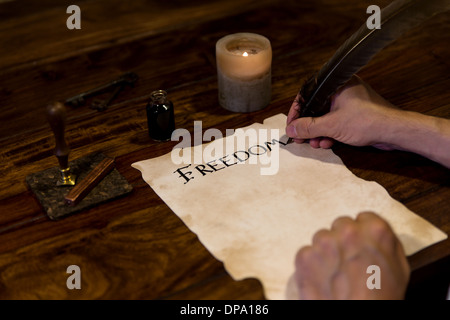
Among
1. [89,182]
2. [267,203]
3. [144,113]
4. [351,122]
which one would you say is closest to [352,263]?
[267,203]

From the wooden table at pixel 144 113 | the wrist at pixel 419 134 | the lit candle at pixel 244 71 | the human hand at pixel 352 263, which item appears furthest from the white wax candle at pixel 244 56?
the human hand at pixel 352 263

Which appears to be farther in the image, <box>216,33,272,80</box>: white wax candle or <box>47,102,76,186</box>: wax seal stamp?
<box>216,33,272,80</box>: white wax candle

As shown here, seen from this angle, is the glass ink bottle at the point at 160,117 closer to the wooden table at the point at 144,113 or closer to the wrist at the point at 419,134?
the wooden table at the point at 144,113

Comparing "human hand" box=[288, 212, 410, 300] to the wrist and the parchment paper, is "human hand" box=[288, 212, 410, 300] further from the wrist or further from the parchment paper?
Result: the wrist

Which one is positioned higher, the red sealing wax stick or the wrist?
the wrist

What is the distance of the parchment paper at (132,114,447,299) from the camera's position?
3.01 feet

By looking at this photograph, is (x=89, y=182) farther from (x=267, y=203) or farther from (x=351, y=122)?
(x=351, y=122)

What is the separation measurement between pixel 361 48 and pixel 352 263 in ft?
1.52

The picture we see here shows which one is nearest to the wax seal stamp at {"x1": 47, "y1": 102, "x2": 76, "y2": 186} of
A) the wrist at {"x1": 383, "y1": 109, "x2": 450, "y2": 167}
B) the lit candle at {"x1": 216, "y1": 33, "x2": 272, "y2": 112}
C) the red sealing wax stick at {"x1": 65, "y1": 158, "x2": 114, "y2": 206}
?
the red sealing wax stick at {"x1": 65, "y1": 158, "x2": 114, "y2": 206}

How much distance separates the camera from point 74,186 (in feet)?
3.48

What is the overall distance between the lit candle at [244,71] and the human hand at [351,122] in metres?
0.15

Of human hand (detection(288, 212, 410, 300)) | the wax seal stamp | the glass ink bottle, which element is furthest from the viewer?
the glass ink bottle

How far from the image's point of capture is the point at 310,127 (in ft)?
3.74

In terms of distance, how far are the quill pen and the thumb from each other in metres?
0.04
